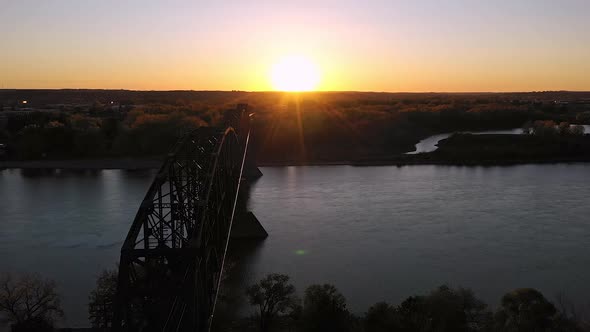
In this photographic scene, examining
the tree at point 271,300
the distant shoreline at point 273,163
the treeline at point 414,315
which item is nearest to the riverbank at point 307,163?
the distant shoreline at point 273,163

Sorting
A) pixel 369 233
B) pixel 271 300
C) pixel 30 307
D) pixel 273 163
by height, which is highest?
pixel 271 300

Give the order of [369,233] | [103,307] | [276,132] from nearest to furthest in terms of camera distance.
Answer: [103,307]
[369,233]
[276,132]

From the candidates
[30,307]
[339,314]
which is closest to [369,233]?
[339,314]

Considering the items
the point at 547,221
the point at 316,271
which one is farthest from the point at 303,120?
the point at 316,271

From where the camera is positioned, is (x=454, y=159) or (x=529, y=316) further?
(x=454, y=159)

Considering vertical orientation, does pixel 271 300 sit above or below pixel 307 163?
above

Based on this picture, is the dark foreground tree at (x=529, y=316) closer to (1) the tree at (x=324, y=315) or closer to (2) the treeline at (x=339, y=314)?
(2) the treeline at (x=339, y=314)

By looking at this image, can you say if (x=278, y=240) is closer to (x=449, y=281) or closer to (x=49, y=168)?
(x=449, y=281)

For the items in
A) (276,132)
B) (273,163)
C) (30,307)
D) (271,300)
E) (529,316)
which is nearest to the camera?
(529,316)

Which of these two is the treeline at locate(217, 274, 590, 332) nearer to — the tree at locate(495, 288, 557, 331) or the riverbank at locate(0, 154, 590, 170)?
the tree at locate(495, 288, 557, 331)

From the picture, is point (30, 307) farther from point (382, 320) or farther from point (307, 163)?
point (307, 163)
